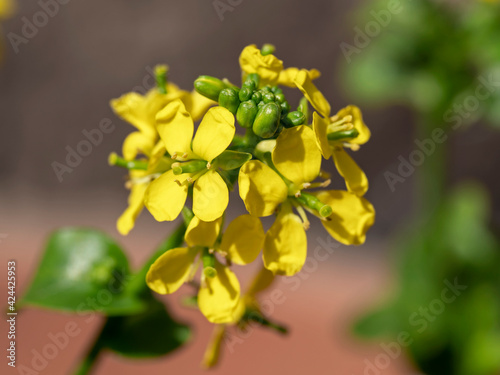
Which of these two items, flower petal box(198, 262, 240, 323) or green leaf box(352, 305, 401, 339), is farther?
green leaf box(352, 305, 401, 339)

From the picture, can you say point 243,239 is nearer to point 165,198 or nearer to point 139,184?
point 165,198

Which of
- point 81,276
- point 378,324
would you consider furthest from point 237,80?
point 81,276

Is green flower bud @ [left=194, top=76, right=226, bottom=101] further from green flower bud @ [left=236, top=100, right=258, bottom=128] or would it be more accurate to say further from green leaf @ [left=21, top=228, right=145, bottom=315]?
green leaf @ [left=21, top=228, right=145, bottom=315]

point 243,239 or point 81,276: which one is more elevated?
point 243,239

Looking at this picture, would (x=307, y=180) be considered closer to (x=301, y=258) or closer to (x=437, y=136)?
(x=301, y=258)

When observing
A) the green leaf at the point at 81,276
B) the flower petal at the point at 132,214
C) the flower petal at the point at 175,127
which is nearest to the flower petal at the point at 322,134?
the flower petal at the point at 175,127

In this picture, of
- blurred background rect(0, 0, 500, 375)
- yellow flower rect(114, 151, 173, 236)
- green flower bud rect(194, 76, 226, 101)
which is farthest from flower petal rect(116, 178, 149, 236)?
blurred background rect(0, 0, 500, 375)
